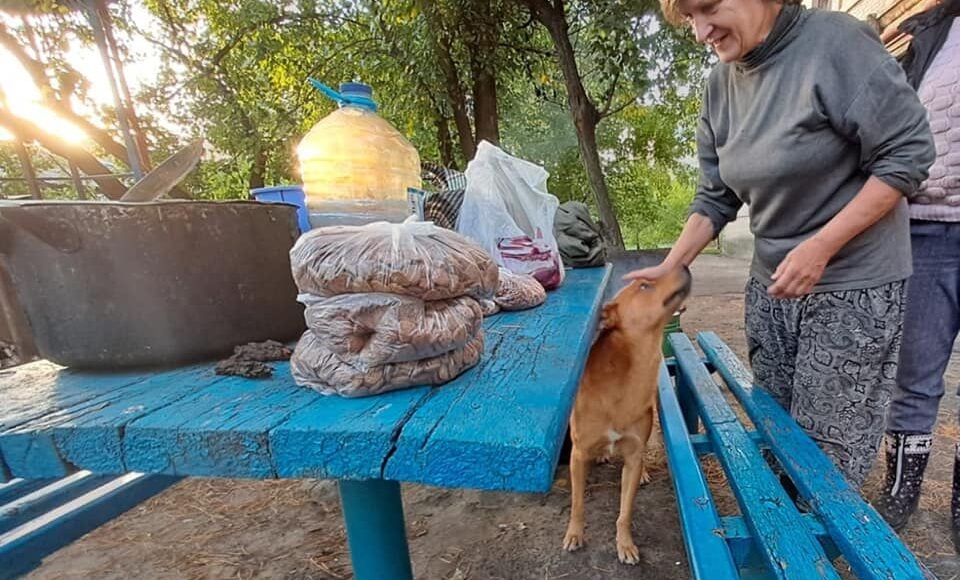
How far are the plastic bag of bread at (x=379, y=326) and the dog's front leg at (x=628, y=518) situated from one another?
4.50 ft

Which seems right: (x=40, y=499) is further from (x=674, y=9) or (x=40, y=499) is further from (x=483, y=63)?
(x=483, y=63)

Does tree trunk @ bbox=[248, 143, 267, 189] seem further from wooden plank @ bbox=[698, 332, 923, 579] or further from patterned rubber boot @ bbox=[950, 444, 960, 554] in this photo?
patterned rubber boot @ bbox=[950, 444, 960, 554]

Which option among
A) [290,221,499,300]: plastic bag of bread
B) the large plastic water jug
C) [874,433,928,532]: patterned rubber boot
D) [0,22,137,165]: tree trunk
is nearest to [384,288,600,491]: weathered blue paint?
[290,221,499,300]: plastic bag of bread

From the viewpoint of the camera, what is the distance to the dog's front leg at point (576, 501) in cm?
183

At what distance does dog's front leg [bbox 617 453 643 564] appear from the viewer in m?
1.79

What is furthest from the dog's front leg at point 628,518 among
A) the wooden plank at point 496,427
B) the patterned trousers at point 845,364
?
the wooden plank at point 496,427

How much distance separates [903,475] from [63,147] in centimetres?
748

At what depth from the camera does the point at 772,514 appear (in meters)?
1.09

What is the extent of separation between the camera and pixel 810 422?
1.38 metres

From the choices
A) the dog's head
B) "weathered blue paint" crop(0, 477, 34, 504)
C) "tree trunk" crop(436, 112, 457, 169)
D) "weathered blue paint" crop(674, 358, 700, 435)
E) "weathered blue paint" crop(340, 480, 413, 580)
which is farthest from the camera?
"tree trunk" crop(436, 112, 457, 169)

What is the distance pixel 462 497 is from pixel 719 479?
1297mm

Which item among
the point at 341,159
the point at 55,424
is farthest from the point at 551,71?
the point at 55,424

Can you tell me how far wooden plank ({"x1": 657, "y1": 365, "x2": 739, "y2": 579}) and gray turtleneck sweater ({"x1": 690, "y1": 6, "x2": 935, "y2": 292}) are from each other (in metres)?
0.63

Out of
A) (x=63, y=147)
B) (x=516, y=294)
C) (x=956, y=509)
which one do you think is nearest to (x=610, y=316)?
(x=516, y=294)
